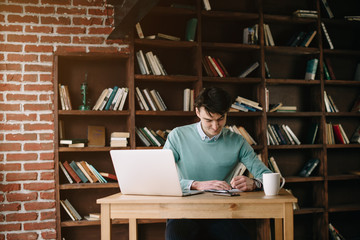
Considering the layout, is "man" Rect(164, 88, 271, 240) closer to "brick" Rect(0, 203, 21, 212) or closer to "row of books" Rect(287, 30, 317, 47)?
"brick" Rect(0, 203, 21, 212)

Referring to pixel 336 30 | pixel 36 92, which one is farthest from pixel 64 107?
pixel 336 30

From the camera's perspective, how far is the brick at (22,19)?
3332mm

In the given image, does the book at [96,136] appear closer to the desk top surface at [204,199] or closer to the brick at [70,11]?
the brick at [70,11]

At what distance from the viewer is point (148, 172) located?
5.80 ft

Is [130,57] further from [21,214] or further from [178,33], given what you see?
[21,214]

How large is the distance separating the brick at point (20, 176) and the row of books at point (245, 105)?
196 centimetres

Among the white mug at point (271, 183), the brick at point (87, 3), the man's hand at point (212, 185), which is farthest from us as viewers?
the brick at point (87, 3)

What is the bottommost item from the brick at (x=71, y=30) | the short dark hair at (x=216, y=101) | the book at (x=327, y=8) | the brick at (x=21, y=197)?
the brick at (x=21, y=197)

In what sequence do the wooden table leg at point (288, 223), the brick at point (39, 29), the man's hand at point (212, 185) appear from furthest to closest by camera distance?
the brick at point (39, 29), the man's hand at point (212, 185), the wooden table leg at point (288, 223)

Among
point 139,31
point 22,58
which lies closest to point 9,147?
point 22,58

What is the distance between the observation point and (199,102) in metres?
2.29

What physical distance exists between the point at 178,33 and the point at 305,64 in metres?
1.45

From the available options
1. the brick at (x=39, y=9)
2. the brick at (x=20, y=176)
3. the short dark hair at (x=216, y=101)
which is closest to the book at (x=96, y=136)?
the brick at (x=20, y=176)

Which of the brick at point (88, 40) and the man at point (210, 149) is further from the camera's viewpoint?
the brick at point (88, 40)
